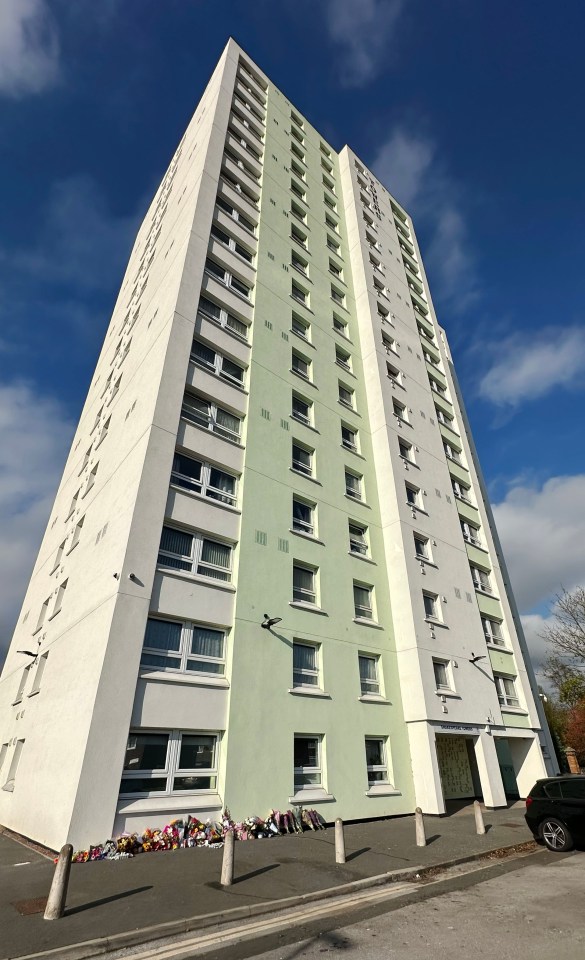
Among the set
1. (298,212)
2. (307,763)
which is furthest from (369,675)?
(298,212)

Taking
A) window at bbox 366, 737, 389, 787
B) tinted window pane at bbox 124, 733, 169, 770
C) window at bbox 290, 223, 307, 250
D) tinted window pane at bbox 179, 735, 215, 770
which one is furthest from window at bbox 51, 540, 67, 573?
window at bbox 290, 223, 307, 250

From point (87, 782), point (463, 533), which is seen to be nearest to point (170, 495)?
point (87, 782)

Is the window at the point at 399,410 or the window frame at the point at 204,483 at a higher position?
the window at the point at 399,410

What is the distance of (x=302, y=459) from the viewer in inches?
784

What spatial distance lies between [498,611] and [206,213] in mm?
23913

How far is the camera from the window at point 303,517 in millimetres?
18094

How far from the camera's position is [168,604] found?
1320 centimetres

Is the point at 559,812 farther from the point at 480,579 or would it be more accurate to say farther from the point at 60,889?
the point at 480,579

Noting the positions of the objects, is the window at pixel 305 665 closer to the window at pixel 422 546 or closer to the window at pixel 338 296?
the window at pixel 422 546

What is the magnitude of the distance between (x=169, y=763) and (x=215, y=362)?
13443mm

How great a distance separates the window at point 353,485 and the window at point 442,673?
7.49 metres

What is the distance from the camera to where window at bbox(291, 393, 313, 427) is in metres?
20.6

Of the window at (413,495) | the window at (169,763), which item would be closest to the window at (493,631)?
the window at (413,495)

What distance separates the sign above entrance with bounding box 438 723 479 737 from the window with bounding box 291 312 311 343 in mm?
17663
